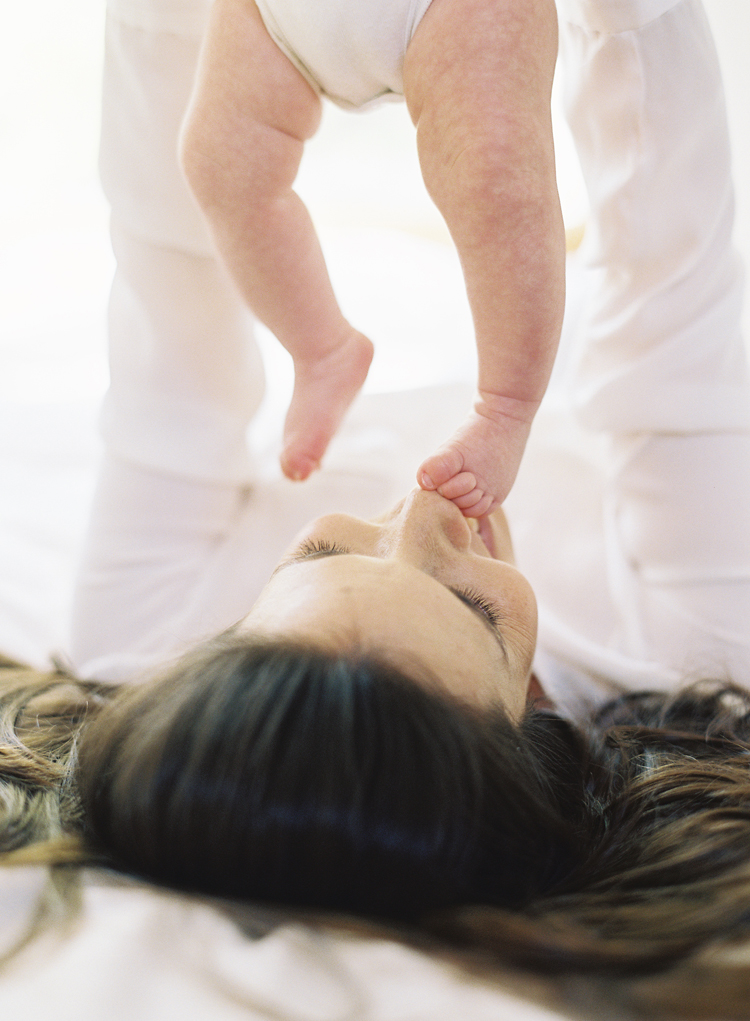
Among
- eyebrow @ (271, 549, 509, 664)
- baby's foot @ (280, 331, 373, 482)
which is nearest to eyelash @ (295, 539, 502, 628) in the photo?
eyebrow @ (271, 549, 509, 664)

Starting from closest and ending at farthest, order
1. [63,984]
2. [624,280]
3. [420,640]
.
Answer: [63,984], [420,640], [624,280]

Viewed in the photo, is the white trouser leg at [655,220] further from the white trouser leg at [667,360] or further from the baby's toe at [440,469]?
the baby's toe at [440,469]

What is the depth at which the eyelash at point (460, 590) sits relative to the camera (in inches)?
23.0

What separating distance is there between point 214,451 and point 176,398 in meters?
0.08

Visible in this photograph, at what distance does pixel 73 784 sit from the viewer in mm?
612

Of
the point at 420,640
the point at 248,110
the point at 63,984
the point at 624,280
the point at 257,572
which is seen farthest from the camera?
the point at 257,572

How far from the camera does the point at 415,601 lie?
0.53 metres

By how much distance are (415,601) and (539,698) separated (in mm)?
269

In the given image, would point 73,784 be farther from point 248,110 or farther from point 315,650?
point 248,110

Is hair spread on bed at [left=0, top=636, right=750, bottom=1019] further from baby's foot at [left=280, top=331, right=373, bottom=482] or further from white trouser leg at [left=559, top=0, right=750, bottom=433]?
white trouser leg at [left=559, top=0, right=750, bottom=433]

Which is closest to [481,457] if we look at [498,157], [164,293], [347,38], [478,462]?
[478,462]

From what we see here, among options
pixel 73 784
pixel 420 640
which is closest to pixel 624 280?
pixel 420 640

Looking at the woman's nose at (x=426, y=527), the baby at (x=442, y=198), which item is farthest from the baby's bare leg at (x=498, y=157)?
the woman's nose at (x=426, y=527)

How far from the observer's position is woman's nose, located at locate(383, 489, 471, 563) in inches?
23.1
